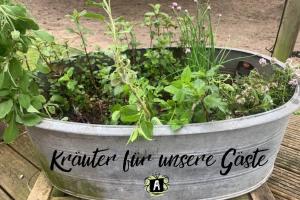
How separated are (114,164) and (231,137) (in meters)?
0.36

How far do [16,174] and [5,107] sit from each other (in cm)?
49

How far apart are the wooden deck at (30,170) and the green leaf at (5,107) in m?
0.43

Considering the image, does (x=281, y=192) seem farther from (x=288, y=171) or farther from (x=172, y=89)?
(x=172, y=89)

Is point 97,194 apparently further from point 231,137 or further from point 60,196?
point 231,137

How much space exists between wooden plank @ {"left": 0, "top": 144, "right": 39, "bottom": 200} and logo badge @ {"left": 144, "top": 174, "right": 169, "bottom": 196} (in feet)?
1.61

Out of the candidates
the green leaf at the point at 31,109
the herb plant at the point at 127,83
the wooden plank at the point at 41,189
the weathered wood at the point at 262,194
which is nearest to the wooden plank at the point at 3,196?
the wooden plank at the point at 41,189

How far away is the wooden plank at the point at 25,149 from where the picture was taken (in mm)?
1535

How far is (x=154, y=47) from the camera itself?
1540 mm

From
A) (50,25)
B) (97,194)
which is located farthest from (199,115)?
(50,25)

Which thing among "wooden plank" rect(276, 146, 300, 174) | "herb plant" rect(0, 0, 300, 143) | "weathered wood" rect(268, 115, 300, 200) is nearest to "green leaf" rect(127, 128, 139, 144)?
"herb plant" rect(0, 0, 300, 143)

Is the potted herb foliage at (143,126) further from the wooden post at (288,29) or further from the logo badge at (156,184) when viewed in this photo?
the wooden post at (288,29)

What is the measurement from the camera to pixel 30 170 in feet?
4.83

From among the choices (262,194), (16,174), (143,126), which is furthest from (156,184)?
(16,174)

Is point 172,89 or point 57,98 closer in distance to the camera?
point 172,89
